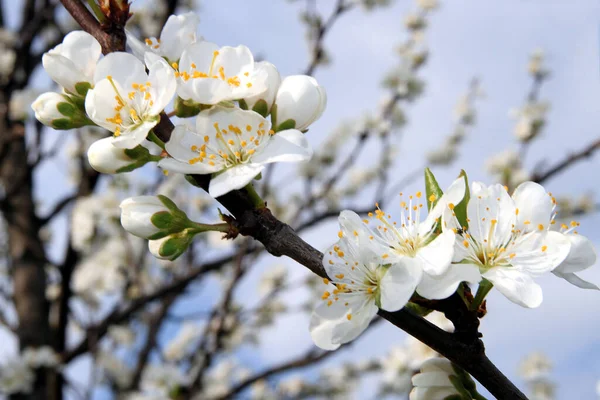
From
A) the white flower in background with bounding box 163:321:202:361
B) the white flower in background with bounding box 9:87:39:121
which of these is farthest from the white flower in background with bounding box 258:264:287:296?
the white flower in background with bounding box 9:87:39:121

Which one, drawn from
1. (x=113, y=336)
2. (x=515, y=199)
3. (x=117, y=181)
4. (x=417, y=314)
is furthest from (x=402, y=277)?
(x=113, y=336)

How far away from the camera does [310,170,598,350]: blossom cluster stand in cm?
66

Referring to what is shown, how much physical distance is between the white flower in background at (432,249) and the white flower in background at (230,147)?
158 mm

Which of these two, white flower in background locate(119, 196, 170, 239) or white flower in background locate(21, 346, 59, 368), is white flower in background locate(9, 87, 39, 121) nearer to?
white flower in background locate(21, 346, 59, 368)

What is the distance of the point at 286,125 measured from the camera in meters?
0.83

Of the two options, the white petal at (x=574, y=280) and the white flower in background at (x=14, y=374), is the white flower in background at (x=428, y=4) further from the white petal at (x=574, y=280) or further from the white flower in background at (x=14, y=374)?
the white petal at (x=574, y=280)

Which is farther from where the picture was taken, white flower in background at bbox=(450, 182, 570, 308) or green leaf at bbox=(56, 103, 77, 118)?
green leaf at bbox=(56, 103, 77, 118)

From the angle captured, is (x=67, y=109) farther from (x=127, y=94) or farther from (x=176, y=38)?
(x=176, y=38)

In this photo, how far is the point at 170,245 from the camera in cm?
82

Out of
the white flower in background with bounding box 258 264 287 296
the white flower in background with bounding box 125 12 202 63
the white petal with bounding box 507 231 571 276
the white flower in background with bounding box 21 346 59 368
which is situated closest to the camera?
the white petal with bounding box 507 231 571 276

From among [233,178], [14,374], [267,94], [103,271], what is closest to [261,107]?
[267,94]

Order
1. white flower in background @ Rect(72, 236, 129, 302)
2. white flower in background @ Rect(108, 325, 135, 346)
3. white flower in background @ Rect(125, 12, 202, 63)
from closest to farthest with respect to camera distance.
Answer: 1. white flower in background @ Rect(125, 12, 202, 63)
2. white flower in background @ Rect(72, 236, 129, 302)
3. white flower in background @ Rect(108, 325, 135, 346)

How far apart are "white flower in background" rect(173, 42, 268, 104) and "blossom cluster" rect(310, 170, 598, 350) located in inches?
8.9

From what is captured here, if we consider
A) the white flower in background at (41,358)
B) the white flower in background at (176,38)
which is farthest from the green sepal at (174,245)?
the white flower in background at (41,358)
